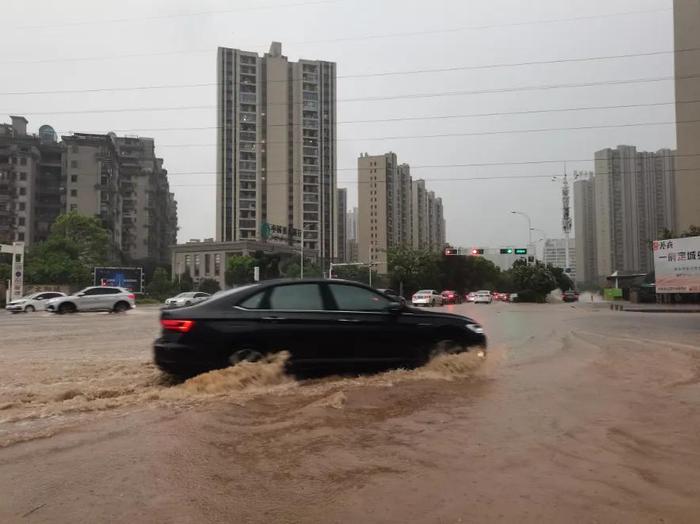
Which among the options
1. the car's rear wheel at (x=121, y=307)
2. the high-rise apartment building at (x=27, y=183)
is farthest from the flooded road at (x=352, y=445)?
the high-rise apartment building at (x=27, y=183)

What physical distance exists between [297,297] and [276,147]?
6701 cm

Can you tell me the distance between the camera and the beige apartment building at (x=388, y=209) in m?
75.9

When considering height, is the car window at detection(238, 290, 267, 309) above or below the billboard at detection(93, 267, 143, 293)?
below

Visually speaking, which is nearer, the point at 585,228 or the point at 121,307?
the point at 121,307

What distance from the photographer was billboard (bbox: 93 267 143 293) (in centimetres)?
4750

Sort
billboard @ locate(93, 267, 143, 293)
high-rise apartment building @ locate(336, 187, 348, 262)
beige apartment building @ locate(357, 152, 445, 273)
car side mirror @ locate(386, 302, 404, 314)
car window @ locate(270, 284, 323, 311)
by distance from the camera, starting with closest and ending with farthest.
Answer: car window @ locate(270, 284, 323, 311) < car side mirror @ locate(386, 302, 404, 314) < billboard @ locate(93, 267, 143, 293) < beige apartment building @ locate(357, 152, 445, 273) < high-rise apartment building @ locate(336, 187, 348, 262)

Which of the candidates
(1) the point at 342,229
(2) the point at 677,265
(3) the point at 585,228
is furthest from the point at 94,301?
(1) the point at 342,229

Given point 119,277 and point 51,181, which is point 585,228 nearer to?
point 119,277

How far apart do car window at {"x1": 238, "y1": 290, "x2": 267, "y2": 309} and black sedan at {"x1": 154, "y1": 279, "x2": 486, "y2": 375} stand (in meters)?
0.01

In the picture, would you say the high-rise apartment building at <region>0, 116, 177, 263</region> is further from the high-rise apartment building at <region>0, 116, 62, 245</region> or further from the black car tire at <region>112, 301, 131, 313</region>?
the black car tire at <region>112, 301, 131, 313</region>

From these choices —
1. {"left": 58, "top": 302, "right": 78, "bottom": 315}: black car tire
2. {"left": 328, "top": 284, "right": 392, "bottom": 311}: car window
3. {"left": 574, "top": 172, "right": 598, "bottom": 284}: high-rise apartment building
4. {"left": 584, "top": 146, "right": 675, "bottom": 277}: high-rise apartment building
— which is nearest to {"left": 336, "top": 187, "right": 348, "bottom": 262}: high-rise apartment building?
{"left": 574, "top": 172, "right": 598, "bottom": 284}: high-rise apartment building

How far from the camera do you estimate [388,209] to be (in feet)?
267

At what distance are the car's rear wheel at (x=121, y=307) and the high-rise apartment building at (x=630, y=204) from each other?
31568 millimetres

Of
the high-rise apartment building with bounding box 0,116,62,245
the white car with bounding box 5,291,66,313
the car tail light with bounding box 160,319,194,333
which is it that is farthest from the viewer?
the high-rise apartment building with bounding box 0,116,62,245
